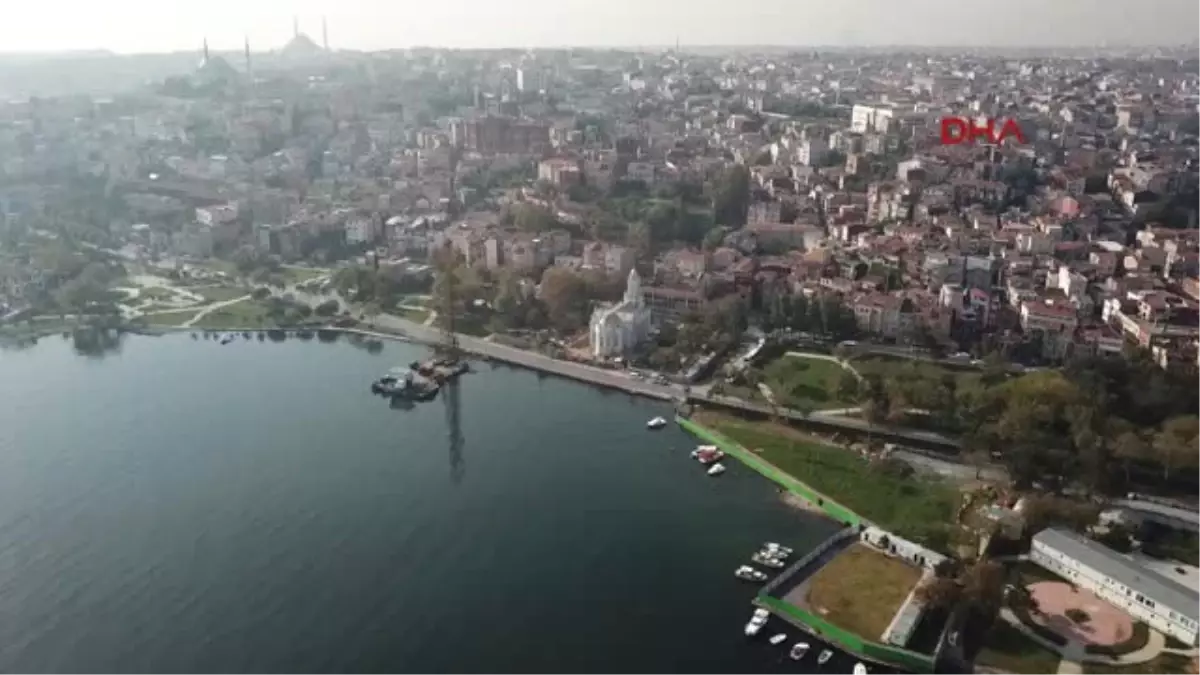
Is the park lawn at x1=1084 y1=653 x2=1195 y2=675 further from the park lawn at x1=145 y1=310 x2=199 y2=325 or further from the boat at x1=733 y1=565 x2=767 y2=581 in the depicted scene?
the park lawn at x1=145 y1=310 x2=199 y2=325

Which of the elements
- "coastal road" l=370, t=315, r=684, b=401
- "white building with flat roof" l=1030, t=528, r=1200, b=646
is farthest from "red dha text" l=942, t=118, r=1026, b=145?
"white building with flat roof" l=1030, t=528, r=1200, b=646

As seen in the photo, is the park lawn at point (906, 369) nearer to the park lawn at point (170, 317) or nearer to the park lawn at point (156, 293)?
the park lawn at point (170, 317)

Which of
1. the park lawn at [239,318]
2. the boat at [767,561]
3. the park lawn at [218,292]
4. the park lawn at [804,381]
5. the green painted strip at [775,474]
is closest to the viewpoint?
the boat at [767,561]

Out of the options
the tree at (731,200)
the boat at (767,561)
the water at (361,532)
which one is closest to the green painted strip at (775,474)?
the water at (361,532)

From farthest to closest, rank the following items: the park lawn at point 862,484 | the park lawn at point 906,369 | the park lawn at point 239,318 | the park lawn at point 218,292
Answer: the park lawn at point 218,292 → the park lawn at point 239,318 → the park lawn at point 906,369 → the park lawn at point 862,484

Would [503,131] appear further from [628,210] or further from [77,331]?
[77,331]

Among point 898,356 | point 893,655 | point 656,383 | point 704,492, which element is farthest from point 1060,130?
point 893,655

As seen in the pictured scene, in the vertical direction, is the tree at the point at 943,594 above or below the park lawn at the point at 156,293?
above

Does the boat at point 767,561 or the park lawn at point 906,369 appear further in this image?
the park lawn at point 906,369
